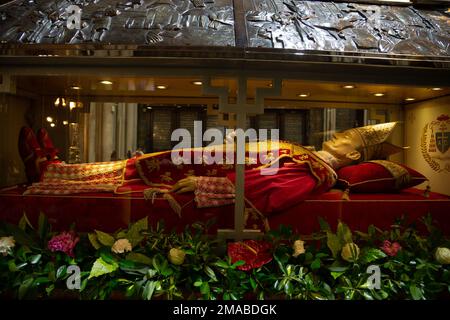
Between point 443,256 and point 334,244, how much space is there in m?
0.63

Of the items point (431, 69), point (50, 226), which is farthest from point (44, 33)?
point (431, 69)

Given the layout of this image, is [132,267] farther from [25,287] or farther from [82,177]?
[82,177]

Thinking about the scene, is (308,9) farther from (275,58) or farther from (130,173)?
(130,173)

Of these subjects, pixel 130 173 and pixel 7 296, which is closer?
pixel 7 296

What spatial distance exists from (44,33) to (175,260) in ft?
4.96

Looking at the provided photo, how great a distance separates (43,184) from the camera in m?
2.45

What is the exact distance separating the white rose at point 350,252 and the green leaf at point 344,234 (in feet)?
0.15

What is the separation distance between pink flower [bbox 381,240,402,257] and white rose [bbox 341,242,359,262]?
0.70ft

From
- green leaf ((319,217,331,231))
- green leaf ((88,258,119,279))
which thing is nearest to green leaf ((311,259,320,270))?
green leaf ((319,217,331,231))

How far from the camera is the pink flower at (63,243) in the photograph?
212 cm

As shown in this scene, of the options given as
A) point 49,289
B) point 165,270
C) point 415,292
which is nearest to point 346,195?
point 415,292

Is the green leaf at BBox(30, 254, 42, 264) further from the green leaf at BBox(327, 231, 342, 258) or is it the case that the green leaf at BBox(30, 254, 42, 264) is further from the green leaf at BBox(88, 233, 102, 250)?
the green leaf at BBox(327, 231, 342, 258)

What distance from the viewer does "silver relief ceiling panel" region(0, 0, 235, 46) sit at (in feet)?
7.02

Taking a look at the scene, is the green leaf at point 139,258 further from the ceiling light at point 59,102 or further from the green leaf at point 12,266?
the ceiling light at point 59,102
